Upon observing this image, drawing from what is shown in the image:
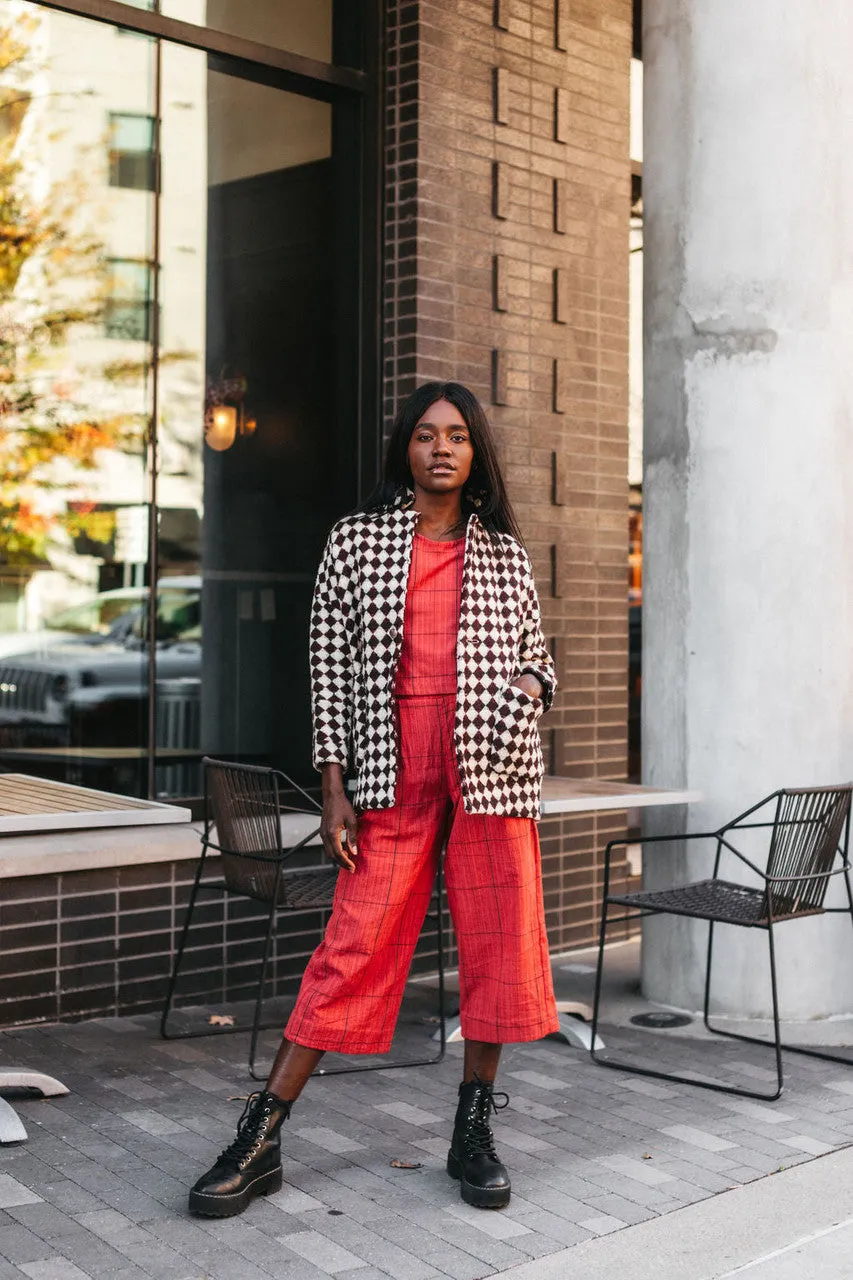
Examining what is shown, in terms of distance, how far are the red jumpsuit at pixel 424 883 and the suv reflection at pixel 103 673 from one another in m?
3.01

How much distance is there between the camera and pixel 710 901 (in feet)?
17.4

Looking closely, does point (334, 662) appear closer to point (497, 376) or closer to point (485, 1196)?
point (485, 1196)

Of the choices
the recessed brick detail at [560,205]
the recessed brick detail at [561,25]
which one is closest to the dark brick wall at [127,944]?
the recessed brick detail at [560,205]

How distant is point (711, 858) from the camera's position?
6.00 metres

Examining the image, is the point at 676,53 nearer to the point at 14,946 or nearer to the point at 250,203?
the point at 250,203

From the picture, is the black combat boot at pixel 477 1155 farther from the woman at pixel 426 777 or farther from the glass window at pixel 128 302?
the glass window at pixel 128 302

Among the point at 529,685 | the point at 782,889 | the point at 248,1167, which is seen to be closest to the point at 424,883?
the point at 529,685

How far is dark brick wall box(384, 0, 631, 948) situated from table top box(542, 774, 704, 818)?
111cm

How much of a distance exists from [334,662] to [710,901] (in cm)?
197

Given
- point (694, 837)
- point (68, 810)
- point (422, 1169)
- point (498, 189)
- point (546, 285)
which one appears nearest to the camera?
point (422, 1169)

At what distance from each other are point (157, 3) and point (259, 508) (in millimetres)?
2098

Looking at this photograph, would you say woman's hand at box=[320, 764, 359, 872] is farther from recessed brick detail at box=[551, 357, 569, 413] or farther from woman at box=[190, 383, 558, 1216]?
recessed brick detail at box=[551, 357, 569, 413]

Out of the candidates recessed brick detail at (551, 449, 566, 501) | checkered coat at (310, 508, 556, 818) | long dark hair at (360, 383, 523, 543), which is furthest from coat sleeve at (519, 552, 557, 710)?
recessed brick detail at (551, 449, 566, 501)

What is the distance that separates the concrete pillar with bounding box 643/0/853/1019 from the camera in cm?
584
